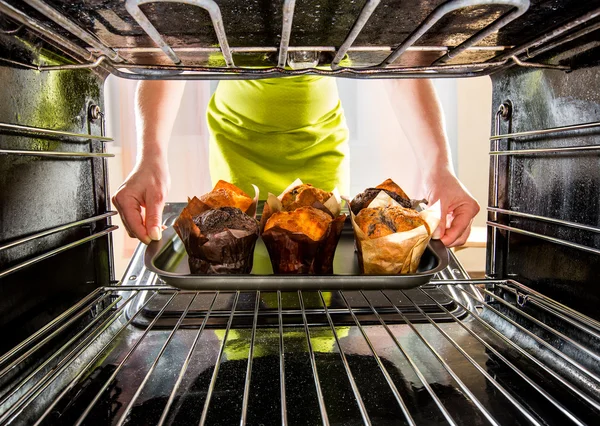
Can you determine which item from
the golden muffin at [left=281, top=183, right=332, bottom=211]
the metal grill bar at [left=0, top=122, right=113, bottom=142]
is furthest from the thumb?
the golden muffin at [left=281, top=183, right=332, bottom=211]

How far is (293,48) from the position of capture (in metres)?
0.91

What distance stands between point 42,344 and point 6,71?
17.9 inches

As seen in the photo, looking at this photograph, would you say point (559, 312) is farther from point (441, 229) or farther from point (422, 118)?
point (422, 118)

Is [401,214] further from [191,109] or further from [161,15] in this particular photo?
[191,109]

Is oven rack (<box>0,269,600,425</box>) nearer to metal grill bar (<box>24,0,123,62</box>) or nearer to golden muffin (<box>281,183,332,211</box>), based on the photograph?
golden muffin (<box>281,183,332,211</box>)

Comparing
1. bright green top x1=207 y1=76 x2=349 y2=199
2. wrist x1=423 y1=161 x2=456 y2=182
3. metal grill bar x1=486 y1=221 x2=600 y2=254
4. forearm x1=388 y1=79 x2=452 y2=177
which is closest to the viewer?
metal grill bar x1=486 y1=221 x2=600 y2=254

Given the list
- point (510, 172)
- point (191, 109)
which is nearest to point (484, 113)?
point (191, 109)

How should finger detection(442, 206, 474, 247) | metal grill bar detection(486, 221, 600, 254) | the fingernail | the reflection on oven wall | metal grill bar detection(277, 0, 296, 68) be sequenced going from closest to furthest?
metal grill bar detection(277, 0, 296, 68) → metal grill bar detection(486, 221, 600, 254) → the fingernail → finger detection(442, 206, 474, 247) → the reflection on oven wall

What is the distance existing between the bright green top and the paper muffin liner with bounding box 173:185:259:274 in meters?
1.08

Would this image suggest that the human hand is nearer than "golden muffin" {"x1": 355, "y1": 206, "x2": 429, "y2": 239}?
No

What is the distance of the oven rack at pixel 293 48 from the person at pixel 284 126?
59 cm

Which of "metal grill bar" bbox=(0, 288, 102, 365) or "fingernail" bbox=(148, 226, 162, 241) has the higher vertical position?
"fingernail" bbox=(148, 226, 162, 241)

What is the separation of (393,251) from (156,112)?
1036mm

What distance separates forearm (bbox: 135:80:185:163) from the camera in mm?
1538
